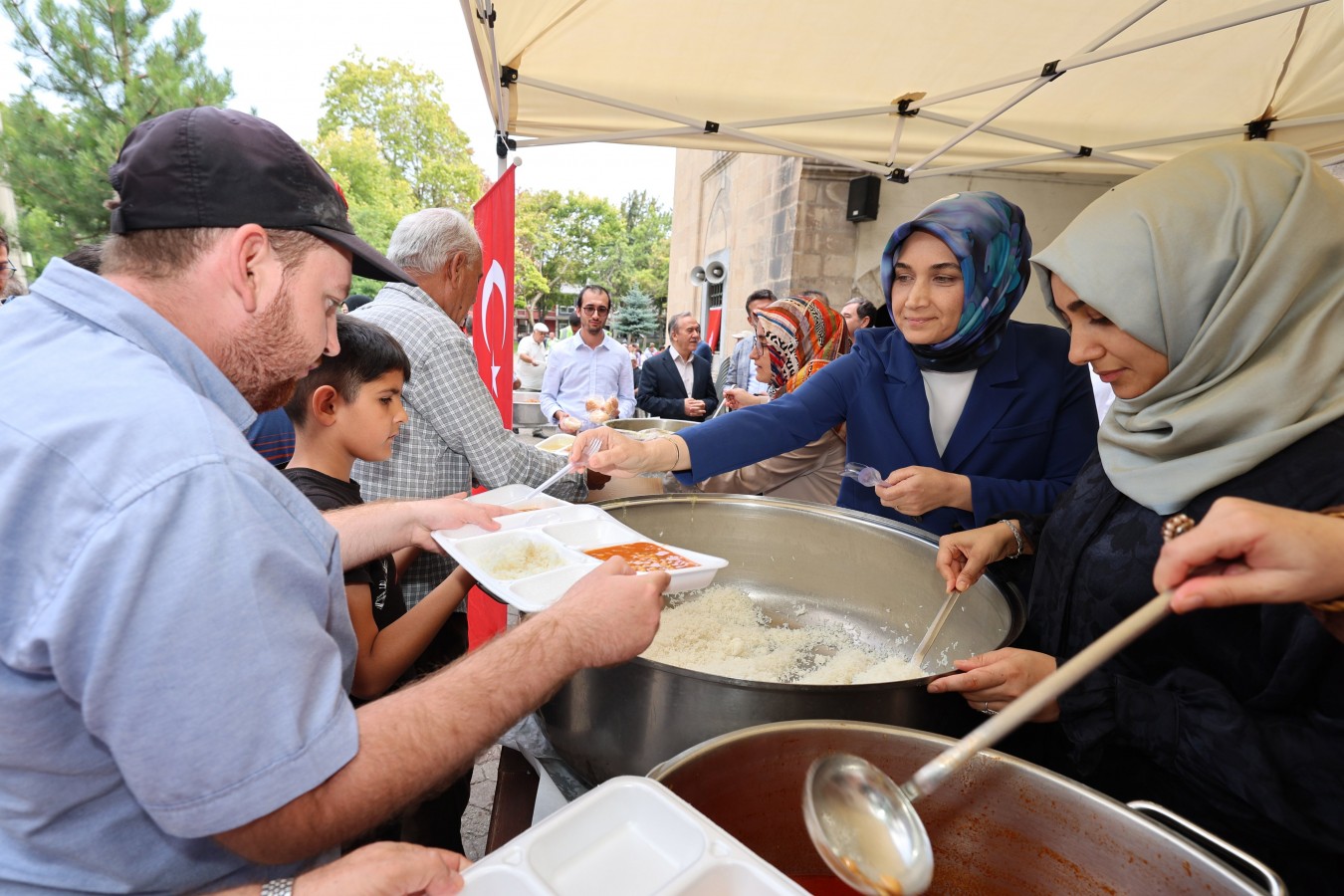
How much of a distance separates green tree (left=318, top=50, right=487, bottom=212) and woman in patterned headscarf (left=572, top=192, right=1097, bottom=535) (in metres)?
31.2

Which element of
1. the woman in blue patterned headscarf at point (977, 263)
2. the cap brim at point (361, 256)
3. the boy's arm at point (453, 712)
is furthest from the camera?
the woman in blue patterned headscarf at point (977, 263)

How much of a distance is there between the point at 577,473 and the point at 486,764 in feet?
4.91

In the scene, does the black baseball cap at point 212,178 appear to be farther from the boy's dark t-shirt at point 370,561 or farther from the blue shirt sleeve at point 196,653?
the boy's dark t-shirt at point 370,561

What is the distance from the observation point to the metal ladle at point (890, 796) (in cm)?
Answer: 75

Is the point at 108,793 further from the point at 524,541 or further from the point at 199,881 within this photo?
the point at 524,541

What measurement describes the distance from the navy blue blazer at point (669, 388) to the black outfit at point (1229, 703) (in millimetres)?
4725

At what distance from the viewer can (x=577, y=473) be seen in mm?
2359

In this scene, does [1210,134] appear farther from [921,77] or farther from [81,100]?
[81,100]

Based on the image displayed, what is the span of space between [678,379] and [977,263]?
178 inches

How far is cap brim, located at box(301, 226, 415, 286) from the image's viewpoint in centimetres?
96

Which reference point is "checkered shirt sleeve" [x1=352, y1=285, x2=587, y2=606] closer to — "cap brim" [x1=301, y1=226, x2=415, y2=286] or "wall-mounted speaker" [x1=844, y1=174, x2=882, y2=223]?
"cap brim" [x1=301, y1=226, x2=415, y2=286]

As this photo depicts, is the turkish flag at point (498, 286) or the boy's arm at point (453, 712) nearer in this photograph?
the boy's arm at point (453, 712)

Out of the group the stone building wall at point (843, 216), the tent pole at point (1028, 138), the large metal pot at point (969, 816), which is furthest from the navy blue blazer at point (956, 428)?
the stone building wall at point (843, 216)

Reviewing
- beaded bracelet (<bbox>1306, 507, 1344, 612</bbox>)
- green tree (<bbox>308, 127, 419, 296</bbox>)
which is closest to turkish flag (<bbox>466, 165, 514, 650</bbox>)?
beaded bracelet (<bbox>1306, 507, 1344, 612</bbox>)
